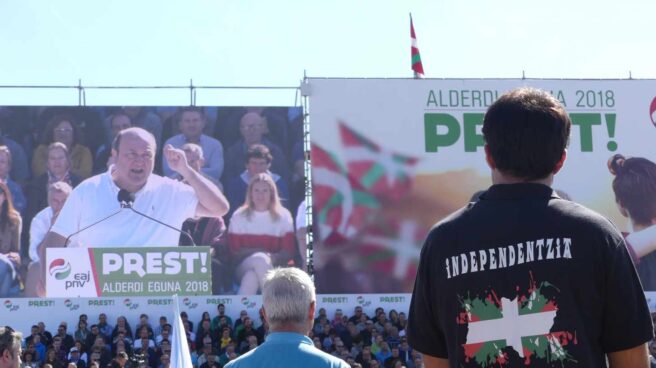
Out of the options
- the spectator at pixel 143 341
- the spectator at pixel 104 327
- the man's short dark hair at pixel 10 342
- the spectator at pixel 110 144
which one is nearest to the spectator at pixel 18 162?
the spectator at pixel 110 144

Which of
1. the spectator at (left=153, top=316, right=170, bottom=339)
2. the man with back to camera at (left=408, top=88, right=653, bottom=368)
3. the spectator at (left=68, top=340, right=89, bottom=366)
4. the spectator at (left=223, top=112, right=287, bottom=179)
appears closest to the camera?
the man with back to camera at (left=408, top=88, right=653, bottom=368)

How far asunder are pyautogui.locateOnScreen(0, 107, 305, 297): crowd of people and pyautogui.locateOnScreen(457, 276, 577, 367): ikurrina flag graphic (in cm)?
1989

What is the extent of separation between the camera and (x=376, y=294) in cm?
2298

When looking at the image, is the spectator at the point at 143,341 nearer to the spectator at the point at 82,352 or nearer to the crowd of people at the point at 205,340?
the crowd of people at the point at 205,340

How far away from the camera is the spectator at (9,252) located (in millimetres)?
21859

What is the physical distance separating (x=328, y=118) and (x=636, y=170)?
7295 millimetres

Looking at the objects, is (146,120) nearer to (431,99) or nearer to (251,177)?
(251,177)

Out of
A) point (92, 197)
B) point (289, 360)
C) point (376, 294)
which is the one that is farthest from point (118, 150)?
point (289, 360)

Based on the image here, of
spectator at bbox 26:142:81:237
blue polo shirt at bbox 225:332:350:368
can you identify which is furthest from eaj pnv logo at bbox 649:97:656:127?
blue polo shirt at bbox 225:332:350:368

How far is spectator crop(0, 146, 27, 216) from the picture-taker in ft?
72.4

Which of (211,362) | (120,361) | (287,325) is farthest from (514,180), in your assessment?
(211,362)

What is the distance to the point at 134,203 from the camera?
73.5 ft

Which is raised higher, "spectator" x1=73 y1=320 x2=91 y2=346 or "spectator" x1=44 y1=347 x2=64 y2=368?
"spectator" x1=73 y1=320 x2=91 y2=346

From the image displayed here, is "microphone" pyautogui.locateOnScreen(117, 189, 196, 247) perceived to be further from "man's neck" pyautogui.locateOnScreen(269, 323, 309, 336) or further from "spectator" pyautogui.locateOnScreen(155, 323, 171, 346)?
"man's neck" pyautogui.locateOnScreen(269, 323, 309, 336)
